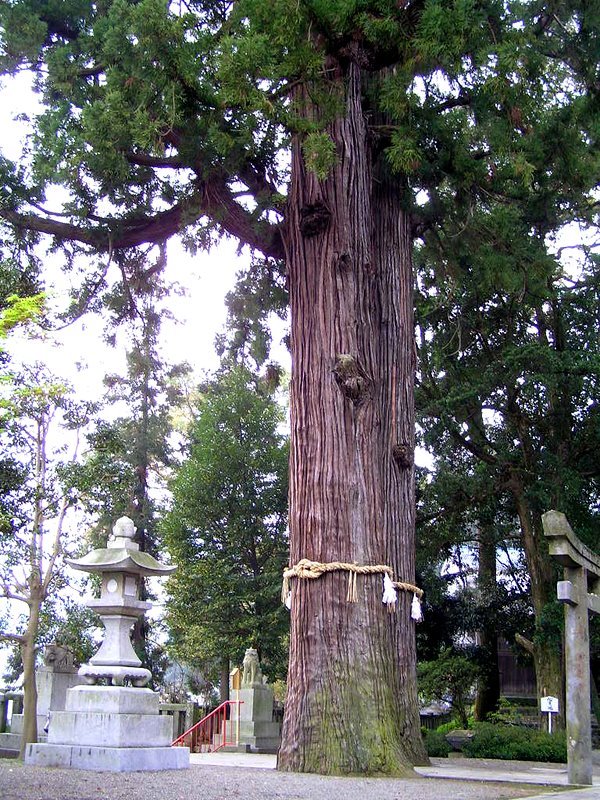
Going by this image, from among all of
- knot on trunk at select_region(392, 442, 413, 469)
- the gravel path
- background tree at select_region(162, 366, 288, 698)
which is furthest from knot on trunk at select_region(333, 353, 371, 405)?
background tree at select_region(162, 366, 288, 698)

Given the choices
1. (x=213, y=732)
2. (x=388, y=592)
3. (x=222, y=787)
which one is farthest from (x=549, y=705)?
(x=222, y=787)

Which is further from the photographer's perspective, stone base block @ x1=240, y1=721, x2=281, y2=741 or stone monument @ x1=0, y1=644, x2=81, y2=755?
stone base block @ x1=240, y1=721, x2=281, y2=741

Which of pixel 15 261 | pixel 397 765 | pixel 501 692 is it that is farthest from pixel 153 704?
pixel 501 692

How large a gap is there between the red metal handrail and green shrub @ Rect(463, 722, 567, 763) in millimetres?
3906

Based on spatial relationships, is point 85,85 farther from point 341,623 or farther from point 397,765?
point 397,765

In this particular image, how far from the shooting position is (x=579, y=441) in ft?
52.4

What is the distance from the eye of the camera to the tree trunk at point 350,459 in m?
7.14

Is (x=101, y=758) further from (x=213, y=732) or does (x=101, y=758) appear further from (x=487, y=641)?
(x=487, y=641)

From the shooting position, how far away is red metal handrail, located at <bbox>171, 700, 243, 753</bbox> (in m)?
13.8

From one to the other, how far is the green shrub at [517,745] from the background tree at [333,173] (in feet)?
18.1

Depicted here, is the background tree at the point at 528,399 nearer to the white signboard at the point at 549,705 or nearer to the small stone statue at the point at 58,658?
the white signboard at the point at 549,705

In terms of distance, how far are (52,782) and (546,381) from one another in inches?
458

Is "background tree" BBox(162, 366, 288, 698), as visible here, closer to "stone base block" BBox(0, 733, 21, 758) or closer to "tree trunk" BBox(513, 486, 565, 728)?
"tree trunk" BBox(513, 486, 565, 728)

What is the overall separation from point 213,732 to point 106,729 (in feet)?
26.3
